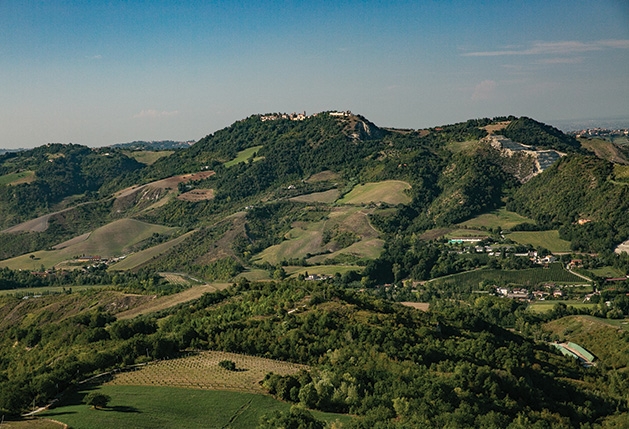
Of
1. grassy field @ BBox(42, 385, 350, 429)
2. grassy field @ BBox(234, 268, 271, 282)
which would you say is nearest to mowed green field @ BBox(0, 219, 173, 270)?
grassy field @ BBox(234, 268, 271, 282)

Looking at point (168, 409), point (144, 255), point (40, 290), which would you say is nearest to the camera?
point (168, 409)

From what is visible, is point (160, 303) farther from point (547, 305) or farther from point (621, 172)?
point (621, 172)

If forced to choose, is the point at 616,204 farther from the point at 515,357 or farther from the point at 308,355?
the point at 308,355

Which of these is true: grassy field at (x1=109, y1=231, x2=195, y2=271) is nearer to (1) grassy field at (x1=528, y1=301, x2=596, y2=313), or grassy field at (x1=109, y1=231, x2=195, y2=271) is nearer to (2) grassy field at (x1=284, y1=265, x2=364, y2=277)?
Result: (2) grassy field at (x1=284, y1=265, x2=364, y2=277)

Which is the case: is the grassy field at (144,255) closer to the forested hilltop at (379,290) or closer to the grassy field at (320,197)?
the forested hilltop at (379,290)

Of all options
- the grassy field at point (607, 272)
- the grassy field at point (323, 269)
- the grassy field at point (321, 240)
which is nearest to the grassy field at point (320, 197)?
the grassy field at point (321, 240)

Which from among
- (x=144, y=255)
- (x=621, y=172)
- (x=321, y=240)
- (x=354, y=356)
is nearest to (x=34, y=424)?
(x=354, y=356)
